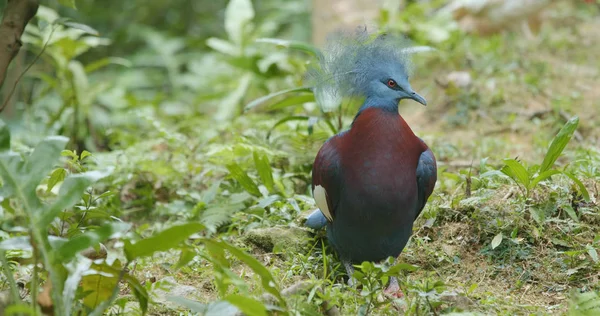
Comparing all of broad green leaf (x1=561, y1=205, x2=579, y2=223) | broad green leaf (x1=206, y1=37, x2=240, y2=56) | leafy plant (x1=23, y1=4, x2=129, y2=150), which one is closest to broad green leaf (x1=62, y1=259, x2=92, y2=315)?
broad green leaf (x1=561, y1=205, x2=579, y2=223)

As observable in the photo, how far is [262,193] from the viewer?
13.3ft

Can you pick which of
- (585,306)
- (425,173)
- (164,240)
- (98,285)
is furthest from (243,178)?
(585,306)

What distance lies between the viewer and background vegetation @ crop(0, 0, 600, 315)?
2404 millimetres

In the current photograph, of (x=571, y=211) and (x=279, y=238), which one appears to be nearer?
(x=571, y=211)

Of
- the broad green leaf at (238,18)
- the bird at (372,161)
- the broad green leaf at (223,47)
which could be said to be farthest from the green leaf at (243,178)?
the broad green leaf at (238,18)

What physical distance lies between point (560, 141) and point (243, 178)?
1777 millimetres

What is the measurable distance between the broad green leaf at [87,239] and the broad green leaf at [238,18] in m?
4.94

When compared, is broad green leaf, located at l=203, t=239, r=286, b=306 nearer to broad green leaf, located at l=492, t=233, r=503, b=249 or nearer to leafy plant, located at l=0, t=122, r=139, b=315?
leafy plant, located at l=0, t=122, r=139, b=315

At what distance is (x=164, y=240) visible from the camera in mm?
2303

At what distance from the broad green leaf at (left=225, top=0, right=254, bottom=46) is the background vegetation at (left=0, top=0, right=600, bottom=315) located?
1 cm

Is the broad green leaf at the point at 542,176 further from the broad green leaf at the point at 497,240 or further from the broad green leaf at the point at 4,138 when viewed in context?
Answer: the broad green leaf at the point at 4,138

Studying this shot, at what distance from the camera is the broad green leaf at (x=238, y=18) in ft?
23.0

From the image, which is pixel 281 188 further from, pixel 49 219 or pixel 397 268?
pixel 49 219

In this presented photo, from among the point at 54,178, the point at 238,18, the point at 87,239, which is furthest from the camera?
the point at 238,18
